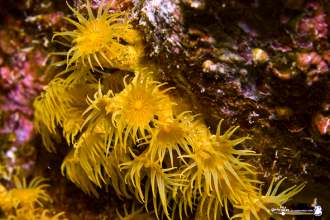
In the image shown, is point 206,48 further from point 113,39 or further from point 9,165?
point 9,165

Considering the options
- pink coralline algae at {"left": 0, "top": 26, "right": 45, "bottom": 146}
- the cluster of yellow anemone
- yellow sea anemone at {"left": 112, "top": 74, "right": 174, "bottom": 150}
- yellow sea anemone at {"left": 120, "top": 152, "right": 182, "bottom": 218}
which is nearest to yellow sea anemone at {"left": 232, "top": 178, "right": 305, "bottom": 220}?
yellow sea anemone at {"left": 120, "top": 152, "right": 182, "bottom": 218}

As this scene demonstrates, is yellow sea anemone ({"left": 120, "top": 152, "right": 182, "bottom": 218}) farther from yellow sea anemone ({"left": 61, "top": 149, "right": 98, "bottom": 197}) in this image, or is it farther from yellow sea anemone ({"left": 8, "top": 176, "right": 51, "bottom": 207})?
yellow sea anemone ({"left": 8, "top": 176, "right": 51, "bottom": 207})

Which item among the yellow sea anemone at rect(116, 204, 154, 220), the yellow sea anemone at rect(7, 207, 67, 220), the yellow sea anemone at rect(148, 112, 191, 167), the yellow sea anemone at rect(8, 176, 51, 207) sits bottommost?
the yellow sea anemone at rect(116, 204, 154, 220)

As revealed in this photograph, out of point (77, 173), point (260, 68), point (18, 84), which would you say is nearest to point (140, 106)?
point (260, 68)

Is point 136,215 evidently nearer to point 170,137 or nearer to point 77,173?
point 77,173

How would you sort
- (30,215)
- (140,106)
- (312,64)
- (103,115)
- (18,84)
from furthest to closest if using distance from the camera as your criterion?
(18,84) < (30,215) < (103,115) < (140,106) < (312,64)

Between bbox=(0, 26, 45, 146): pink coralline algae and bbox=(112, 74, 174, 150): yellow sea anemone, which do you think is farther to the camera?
bbox=(0, 26, 45, 146): pink coralline algae

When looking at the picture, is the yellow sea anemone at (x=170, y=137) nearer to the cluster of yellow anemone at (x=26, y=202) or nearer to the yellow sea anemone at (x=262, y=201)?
the yellow sea anemone at (x=262, y=201)
